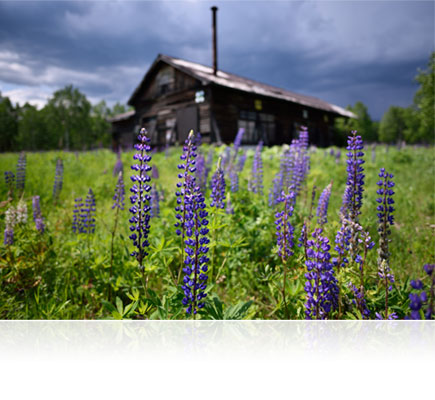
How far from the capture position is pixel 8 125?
272 centimetres

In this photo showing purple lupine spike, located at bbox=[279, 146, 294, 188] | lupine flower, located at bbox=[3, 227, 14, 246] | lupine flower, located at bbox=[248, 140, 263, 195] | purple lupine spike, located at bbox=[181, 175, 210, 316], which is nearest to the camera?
purple lupine spike, located at bbox=[181, 175, 210, 316]

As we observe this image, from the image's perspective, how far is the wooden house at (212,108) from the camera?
12969mm

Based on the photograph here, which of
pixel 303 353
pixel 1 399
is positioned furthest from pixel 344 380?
pixel 1 399

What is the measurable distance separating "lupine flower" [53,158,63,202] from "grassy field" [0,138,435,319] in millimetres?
59

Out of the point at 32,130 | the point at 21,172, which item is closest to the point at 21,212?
the point at 21,172

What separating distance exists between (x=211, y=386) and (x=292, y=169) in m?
1.99

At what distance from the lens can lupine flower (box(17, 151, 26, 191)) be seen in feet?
9.00

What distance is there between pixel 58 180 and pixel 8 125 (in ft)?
2.58

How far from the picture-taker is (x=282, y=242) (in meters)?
1.60

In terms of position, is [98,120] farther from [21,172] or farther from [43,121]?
[21,172]

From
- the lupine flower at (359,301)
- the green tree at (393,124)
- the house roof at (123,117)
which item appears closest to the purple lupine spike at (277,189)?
the green tree at (393,124)

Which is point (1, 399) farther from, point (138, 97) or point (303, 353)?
point (138, 97)

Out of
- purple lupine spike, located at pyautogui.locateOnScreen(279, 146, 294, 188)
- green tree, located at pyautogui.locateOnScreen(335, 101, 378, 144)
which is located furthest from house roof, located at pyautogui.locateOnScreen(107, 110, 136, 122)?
green tree, located at pyautogui.locateOnScreen(335, 101, 378, 144)

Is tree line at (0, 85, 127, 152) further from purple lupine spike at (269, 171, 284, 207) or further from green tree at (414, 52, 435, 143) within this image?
green tree at (414, 52, 435, 143)
